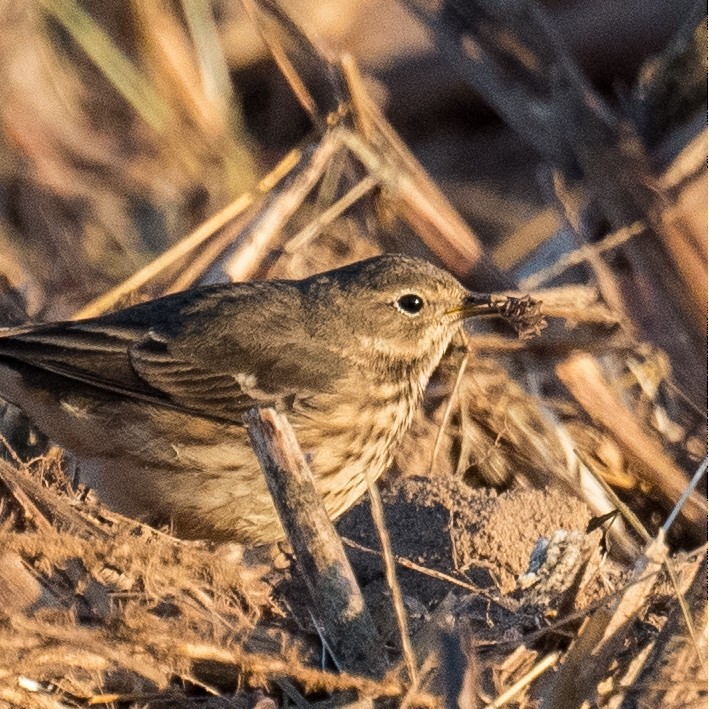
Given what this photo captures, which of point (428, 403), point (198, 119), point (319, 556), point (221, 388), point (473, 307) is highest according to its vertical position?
point (198, 119)

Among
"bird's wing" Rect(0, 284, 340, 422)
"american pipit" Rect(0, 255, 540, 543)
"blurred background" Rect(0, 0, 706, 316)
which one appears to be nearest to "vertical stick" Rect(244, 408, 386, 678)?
"american pipit" Rect(0, 255, 540, 543)

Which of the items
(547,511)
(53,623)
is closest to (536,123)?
(547,511)

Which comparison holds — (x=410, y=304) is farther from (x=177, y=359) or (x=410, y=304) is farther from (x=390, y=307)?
(x=177, y=359)

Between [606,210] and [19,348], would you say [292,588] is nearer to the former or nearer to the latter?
[19,348]

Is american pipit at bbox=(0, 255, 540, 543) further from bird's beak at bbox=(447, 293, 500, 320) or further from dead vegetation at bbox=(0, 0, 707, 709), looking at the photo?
dead vegetation at bbox=(0, 0, 707, 709)

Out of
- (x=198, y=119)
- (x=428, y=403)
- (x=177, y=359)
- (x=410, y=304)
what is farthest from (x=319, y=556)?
(x=198, y=119)

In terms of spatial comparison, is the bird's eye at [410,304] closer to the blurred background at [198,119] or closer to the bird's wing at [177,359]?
the bird's wing at [177,359]
